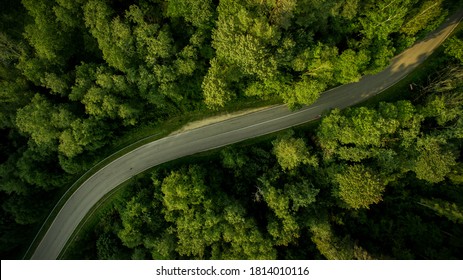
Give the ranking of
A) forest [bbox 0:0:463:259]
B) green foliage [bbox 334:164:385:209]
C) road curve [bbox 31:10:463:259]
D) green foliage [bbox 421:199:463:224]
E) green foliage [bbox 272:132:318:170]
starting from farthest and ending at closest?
1. road curve [bbox 31:10:463:259]
2. green foliage [bbox 421:199:463:224]
3. green foliage [bbox 272:132:318:170]
4. forest [bbox 0:0:463:259]
5. green foliage [bbox 334:164:385:209]

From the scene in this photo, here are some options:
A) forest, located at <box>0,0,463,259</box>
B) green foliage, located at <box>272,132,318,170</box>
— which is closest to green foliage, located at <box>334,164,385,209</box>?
forest, located at <box>0,0,463,259</box>

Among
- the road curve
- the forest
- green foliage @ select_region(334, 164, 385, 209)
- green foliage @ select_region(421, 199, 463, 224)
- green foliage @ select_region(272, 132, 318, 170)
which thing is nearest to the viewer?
green foliage @ select_region(334, 164, 385, 209)

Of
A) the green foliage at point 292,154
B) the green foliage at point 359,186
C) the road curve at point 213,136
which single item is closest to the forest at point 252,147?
the green foliage at point 359,186

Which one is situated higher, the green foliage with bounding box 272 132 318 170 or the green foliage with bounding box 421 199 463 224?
the green foliage with bounding box 272 132 318 170

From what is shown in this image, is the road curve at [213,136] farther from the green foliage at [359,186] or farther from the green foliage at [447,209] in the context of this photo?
the green foliage at [447,209]

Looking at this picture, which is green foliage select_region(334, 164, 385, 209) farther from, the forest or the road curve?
the road curve

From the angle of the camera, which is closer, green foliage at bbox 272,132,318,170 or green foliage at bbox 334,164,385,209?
green foliage at bbox 334,164,385,209

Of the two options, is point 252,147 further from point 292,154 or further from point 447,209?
point 447,209

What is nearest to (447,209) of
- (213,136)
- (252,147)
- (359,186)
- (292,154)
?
(359,186)
